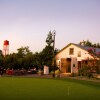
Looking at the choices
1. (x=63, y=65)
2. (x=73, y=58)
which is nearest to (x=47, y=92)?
(x=73, y=58)

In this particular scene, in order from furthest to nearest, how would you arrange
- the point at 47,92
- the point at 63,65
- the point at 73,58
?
the point at 63,65
the point at 73,58
the point at 47,92

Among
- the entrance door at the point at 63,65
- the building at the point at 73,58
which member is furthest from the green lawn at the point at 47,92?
the entrance door at the point at 63,65

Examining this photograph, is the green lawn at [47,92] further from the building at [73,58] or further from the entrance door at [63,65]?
the entrance door at [63,65]

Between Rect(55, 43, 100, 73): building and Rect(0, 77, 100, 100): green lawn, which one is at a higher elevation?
Rect(55, 43, 100, 73): building

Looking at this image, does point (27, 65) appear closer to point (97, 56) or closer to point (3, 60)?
point (3, 60)

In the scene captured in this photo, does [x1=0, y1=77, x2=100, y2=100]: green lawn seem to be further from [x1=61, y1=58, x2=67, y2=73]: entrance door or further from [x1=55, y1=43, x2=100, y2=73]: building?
[x1=61, y1=58, x2=67, y2=73]: entrance door

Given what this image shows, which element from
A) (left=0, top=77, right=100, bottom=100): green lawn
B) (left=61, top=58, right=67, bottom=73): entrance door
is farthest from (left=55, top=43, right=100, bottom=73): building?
(left=0, top=77, right=100, bottom=100): green lawn

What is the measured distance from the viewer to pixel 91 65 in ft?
119

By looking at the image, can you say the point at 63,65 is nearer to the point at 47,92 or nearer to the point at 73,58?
the point at 73,58

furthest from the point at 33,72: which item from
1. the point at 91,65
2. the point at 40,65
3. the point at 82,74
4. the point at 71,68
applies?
the point at 91,65

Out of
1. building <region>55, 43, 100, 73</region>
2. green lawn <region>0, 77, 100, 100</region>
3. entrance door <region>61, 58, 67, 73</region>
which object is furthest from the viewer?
entrance door <region>61, 58, 67, 73</region>

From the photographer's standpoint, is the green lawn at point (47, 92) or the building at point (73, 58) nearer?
the green lawn at point (47, 92)

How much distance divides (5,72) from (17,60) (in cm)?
445

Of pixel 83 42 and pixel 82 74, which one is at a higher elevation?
pixel 83 42
